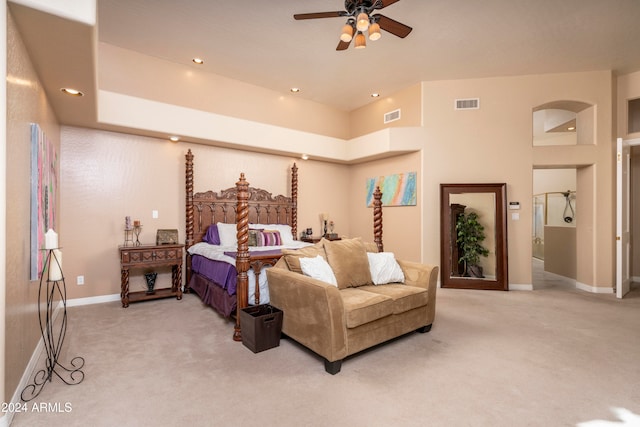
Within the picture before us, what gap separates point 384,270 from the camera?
3.40 meters

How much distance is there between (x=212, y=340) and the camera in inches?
120

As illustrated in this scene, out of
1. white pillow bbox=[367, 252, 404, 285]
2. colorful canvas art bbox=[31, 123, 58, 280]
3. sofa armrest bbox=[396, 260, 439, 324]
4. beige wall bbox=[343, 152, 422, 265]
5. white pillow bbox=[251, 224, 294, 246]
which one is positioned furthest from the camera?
beige wall bbox=[343, 152, 422, 265]

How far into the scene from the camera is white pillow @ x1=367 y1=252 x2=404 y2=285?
3367mm

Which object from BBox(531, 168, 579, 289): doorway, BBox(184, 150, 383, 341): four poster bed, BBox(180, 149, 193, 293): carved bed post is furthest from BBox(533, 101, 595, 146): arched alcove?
BBox(180, 149, 193, 293): carved bed post

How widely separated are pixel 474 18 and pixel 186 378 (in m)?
4.69

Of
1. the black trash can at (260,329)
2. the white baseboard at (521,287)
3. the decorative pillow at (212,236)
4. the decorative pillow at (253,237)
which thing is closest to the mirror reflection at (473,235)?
the white baseboard at (521,287)

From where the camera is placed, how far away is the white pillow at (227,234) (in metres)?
4.84

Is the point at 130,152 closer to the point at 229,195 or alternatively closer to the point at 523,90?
the point at 229,195

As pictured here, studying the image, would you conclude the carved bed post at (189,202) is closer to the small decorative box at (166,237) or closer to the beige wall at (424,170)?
the beige wall at (424,170)

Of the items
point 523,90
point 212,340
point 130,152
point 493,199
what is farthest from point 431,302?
point 130,152

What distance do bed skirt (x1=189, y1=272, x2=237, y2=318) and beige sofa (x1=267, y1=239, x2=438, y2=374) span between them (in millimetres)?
539

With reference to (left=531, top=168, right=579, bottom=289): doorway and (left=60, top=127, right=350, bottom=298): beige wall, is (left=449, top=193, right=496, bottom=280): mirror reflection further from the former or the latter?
(left=60, top=127, right=350, bottom=298): beige wall

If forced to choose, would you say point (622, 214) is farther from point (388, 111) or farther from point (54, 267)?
point (54, 267)

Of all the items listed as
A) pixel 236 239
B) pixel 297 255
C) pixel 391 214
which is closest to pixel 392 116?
pixel 391 214
